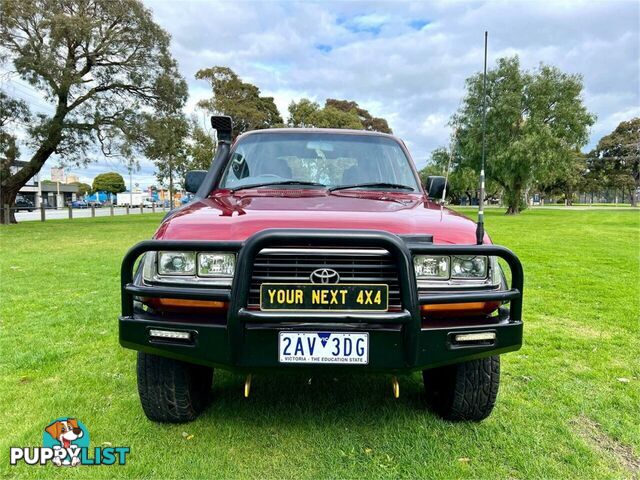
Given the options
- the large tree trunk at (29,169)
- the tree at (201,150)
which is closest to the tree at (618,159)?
the tree at (201,150)

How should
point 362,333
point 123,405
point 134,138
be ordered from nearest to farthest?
point 362,333
point 123,405
point 134,138

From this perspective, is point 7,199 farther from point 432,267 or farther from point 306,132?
point 432,267

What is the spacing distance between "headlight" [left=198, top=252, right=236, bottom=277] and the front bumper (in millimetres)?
96

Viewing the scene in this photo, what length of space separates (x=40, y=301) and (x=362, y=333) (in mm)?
5091

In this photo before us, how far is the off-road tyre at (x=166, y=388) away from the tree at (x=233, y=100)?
30.1 m

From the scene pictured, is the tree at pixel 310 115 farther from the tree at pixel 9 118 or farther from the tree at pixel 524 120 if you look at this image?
the tree at pixel 9 118

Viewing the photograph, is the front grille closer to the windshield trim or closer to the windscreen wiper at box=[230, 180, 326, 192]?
the windscreen wiper at box=[230, 180, 326, 192]

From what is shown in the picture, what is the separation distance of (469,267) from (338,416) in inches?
49.5

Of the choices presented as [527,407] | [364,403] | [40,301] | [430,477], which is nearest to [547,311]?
[527,407]

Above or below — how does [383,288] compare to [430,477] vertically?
above

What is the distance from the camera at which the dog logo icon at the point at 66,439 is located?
8.18 feet

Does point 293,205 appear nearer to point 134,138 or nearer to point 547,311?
point 547,311

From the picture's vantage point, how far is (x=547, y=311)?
18.1 ft

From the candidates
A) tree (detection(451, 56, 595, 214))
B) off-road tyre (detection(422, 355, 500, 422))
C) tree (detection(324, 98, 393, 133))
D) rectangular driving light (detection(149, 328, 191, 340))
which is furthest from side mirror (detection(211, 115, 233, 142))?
tree (detection(324, 98, 393, 133))
